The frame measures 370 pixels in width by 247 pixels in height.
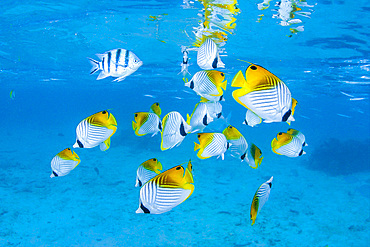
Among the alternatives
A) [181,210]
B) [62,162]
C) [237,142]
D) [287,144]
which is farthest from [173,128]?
[181,210]

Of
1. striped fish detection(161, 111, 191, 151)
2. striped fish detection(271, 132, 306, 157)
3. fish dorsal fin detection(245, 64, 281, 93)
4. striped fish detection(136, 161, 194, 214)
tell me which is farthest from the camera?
striped fish detection(271, 132, 306, 157)

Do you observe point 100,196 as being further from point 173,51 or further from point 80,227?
point 173,51

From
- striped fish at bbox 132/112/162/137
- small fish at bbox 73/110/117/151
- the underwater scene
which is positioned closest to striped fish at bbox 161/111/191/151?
the underwater scene

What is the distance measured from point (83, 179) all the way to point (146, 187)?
498 inches

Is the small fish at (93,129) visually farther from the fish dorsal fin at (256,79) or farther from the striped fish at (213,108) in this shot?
the fish dorsal fin at (256,79)

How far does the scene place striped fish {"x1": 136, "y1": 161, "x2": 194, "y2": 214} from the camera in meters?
2.55

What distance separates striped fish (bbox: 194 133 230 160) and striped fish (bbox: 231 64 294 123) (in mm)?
1533

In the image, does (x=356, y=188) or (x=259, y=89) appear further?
(x=356, y=188)

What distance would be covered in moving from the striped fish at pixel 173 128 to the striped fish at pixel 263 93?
4.77 ft

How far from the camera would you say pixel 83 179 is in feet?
44.9

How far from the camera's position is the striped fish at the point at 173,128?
340 cm

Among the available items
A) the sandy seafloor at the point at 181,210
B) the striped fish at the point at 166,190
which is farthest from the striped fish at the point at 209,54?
the sandy seafloor at the point at 181,210

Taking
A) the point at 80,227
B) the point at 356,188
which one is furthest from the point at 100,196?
the point at 356,188

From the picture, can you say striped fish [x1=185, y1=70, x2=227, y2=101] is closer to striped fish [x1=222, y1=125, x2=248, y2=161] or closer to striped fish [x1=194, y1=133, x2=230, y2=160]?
striped fish [x1=194, y1=133, x2=230, y2=160]
